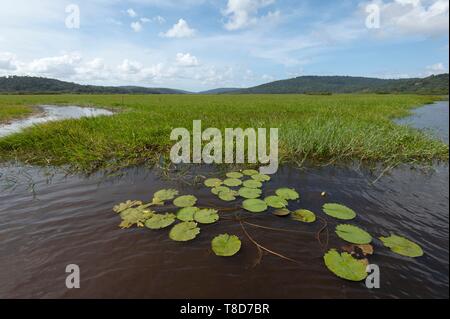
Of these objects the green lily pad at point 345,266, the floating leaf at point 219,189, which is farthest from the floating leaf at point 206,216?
the green lily pad at point 345,266

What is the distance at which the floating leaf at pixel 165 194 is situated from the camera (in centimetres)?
503

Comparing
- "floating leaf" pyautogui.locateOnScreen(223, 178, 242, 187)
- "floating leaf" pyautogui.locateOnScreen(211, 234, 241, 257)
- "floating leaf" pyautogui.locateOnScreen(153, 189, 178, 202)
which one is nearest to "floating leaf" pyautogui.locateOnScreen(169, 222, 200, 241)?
"floating leaf" pyautogui.locateOnScreen(211, 234, 241, 257)

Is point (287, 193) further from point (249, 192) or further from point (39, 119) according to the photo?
point (39, 119)

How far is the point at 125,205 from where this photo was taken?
184 inches

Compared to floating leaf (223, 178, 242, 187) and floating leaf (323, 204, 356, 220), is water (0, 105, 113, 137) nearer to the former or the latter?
floating leaf (223, 178, 242, 187)

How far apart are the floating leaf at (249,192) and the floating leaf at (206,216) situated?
3.07ft

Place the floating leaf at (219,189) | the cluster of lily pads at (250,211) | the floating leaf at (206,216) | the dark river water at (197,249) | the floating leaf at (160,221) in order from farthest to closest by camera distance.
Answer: the floating leaf at (219,189) < the floating leaf at (206,216) < the floating leaf at (160,221) < the cluster of lily pads at (250,211) < the dark river water at (197,249)

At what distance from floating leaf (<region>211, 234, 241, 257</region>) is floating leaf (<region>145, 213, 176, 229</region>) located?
2.98ft

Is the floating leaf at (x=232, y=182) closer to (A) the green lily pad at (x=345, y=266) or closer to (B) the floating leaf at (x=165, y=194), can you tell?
(B) the floating leaf at (x=165, y=194)

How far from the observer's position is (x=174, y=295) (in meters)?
2.86

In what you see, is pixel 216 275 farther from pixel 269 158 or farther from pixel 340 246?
pixel 269 158

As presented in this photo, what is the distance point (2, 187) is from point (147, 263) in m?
4.58

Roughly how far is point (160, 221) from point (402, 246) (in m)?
3.74

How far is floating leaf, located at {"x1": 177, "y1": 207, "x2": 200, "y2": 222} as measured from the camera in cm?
428
